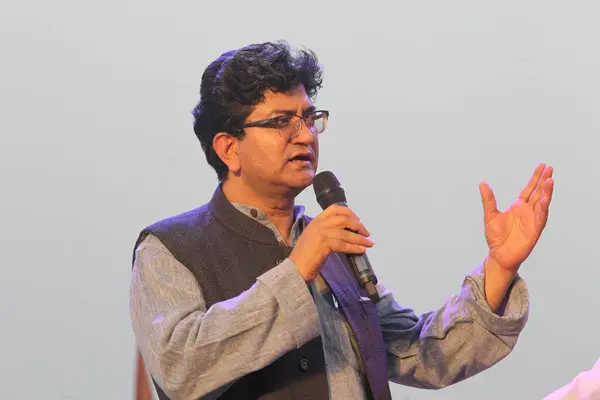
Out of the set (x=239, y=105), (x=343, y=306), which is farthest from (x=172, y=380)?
(x=239, y=105)

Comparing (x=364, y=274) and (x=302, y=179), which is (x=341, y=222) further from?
(x=302, y=179)

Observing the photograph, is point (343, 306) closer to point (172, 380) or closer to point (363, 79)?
point (172, 380)

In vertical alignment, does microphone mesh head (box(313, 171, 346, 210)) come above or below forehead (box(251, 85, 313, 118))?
below

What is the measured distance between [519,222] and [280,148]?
1.65 ft

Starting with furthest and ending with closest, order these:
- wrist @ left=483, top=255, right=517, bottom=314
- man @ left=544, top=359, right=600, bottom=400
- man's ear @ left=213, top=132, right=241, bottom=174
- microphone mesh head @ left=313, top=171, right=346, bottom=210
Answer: man's ear @ left=213, top=132, right=241, bottom=174, wrist @ left=483, top=255, right=517, bottom=314, microphone mesh head @ left=313, top=171, right=346, bottom=210, man @ left=544, top=359, right=600, bottom=400

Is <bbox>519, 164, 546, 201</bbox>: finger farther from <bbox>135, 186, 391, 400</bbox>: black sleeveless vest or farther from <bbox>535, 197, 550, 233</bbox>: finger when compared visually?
<bbox>135, 186, 391, 400</bbox>: black sleeveless vest

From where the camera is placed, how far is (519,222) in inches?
66.3

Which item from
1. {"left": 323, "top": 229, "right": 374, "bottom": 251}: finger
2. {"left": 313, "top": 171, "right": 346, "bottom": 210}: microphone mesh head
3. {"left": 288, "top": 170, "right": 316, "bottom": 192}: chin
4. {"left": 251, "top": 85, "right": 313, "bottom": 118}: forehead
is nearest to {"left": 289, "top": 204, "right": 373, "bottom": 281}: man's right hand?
{"left": 323, "top": 229, "right": 374, "bottom": 251}: finger

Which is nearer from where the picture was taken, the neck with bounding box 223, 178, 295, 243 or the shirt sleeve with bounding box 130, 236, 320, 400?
the shirt sleeve with bounding box 130, 236, 320, 400

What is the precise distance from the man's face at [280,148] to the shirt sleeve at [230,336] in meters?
0.29

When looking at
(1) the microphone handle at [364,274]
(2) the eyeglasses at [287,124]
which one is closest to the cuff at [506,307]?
(1) the microphone handle at [364,274]

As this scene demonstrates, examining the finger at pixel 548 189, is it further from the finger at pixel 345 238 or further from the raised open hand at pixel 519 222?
the finger at pixel 345 238

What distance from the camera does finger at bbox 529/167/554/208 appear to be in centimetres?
168

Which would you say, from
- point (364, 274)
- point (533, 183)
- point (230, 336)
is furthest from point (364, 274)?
point (533, 183)
